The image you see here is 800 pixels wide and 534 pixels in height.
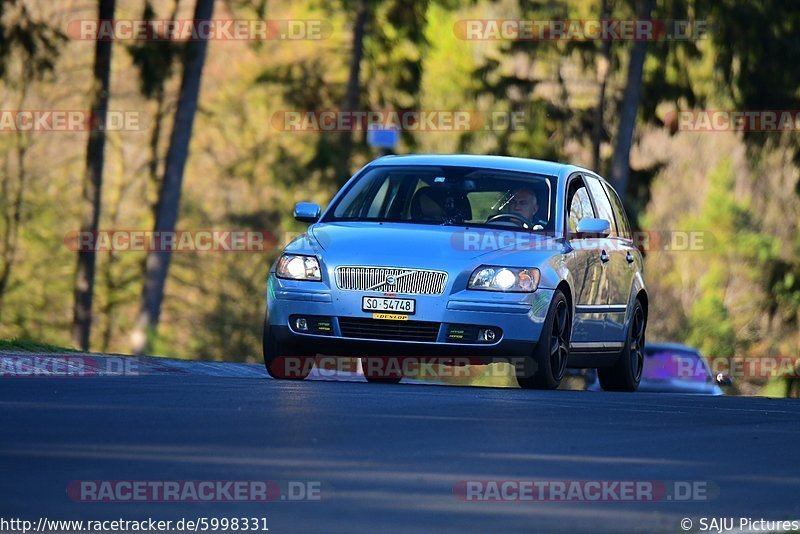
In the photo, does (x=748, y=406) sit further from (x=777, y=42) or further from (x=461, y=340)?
(x=777, y=42)

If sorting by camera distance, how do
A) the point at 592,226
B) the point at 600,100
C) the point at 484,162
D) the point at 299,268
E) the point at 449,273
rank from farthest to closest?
the point at 600,100
the point at 484,162
the point at 592,226
the point at 299,268
the point at 449,273

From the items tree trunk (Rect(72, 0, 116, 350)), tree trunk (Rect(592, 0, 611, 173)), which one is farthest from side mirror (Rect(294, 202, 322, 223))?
tree trunk (Rect(592, 0, 611, 173))

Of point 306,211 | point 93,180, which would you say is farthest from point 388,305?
point 93,180

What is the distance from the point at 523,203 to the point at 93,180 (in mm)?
23524

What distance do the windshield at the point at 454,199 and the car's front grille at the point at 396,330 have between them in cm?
122

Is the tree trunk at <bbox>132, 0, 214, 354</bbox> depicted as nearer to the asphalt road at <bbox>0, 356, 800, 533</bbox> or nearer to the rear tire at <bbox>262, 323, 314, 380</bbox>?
the rear tire at <bbox>262, 323, 314, 380</bbox>

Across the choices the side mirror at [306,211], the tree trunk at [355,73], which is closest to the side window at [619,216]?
the side mirror at [306,211]

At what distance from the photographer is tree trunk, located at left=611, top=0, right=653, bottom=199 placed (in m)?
39.5

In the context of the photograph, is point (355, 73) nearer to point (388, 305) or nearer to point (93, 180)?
point (93, 180)

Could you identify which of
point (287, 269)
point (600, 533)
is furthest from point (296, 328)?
point (600, 533)

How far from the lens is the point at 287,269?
1483 cm

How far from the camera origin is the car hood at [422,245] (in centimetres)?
1448

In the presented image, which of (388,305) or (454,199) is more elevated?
(454,199)

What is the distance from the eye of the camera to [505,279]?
47.8ft
